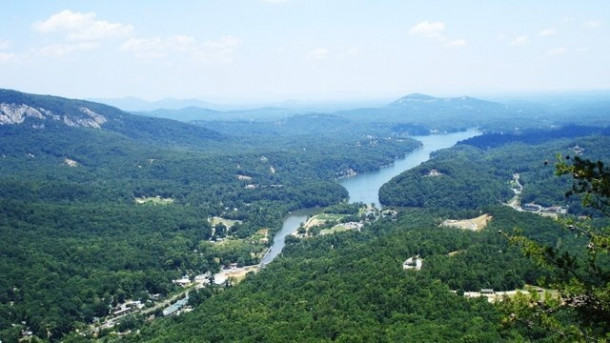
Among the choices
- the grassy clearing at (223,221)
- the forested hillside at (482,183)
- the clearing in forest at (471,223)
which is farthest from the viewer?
the forested hillside at (482,183)

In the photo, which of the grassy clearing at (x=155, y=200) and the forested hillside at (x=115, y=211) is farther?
the grassy clearing at (x=155, y=200)

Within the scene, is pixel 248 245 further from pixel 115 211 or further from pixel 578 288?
pixel 578 288

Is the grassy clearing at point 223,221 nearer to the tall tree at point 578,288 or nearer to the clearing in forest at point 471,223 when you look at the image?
the clearing in forest at point 471,223

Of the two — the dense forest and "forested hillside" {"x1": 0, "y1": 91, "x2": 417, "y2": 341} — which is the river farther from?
the dense forest

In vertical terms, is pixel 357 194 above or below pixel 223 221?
below

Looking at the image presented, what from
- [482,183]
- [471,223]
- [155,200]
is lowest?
[155,200]

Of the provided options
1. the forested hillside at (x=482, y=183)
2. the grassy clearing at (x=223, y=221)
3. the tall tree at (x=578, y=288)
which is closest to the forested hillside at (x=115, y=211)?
the grassy clearing at (x=223, y=221)

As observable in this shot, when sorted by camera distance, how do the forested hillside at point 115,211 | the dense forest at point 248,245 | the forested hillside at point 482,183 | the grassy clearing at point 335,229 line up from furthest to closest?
1. the forested hillside at point 482,183
2. the grassy clearing at point 335,229
3. the forested hillside at point 115,211
4. the dense forest at point 248,245

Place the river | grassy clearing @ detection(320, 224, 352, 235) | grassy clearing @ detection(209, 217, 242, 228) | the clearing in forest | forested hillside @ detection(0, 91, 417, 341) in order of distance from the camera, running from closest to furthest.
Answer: forested hillside @ detection(0, 91, 417, 341)
the clearing in forest
the river
grassy clearing @ detection(320, 224, 352, 235)
grassy clearing @ detection(209, 217, 242, 228)

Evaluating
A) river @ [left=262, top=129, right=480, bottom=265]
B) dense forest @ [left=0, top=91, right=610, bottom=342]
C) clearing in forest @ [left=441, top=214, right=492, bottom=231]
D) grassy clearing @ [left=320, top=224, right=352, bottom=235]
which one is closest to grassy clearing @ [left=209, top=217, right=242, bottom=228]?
dense forest @ [left=0, top=91, right=610, bottom=342]

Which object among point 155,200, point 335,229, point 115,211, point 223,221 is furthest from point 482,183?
point 115,211

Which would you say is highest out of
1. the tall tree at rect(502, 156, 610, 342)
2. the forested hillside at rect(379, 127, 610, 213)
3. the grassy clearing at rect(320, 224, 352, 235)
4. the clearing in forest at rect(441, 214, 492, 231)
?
the tall tree at rect(502, 156, 610, 342)
